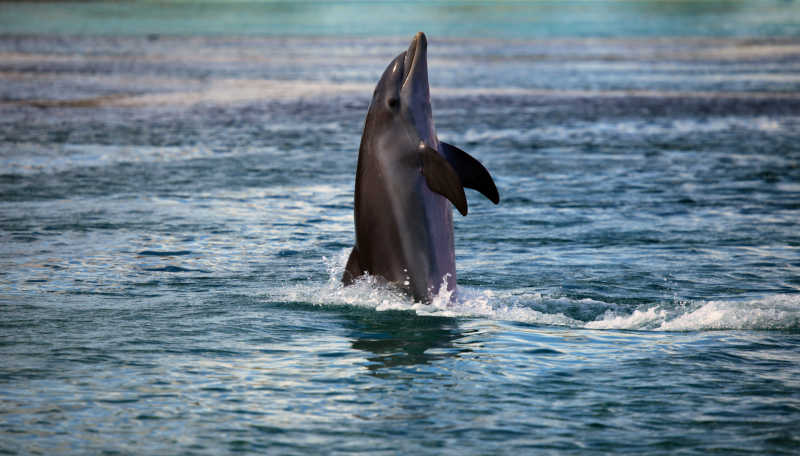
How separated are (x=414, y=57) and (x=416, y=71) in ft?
0.44

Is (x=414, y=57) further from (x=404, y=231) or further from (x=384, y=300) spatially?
(x=384, y=300)

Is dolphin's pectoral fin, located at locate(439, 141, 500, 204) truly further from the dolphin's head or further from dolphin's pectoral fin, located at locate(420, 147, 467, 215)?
dolphin's pectoral fin, located at locate(420, 147, 467, 215)

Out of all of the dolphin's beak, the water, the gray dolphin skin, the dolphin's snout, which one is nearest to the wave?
the water

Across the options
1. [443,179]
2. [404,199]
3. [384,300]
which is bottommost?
[384,300]

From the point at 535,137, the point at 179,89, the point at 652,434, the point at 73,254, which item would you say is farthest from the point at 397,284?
the point at 179,89

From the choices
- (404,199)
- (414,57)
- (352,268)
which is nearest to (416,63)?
(414,57)

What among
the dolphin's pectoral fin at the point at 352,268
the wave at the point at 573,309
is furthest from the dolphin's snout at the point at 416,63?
the wave at the point at 573,309

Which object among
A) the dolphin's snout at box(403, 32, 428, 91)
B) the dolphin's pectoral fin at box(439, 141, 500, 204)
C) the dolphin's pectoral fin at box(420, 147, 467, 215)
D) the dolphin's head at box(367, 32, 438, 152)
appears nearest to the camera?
the dolphin's pectoral fin at box(420, 147, 467, 215)

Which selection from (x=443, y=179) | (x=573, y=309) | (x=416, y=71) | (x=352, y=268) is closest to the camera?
(x=443, y=179)

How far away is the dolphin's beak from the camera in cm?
1057

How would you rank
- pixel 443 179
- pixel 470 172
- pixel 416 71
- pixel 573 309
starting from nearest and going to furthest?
pixel 443 179, pixel 470 172, pixel 416 71, pixel 573 309

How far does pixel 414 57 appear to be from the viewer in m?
10.7

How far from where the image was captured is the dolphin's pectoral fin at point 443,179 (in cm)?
953

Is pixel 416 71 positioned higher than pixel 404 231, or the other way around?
pixel 416 71
